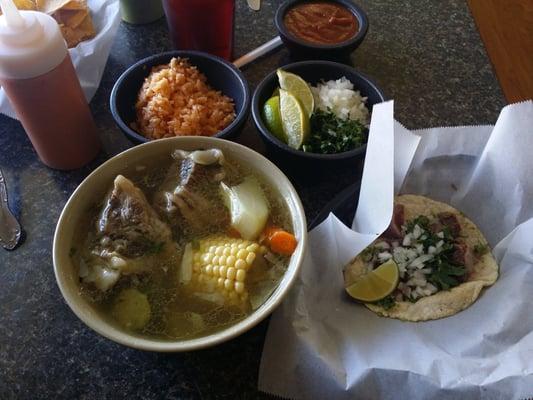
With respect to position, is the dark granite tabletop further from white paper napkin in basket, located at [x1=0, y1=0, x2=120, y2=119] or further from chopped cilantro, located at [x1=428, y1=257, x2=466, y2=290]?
chopped cilantro, located at [x1=428, y1=257, x2=466, y2=290]

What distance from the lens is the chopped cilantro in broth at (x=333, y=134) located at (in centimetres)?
106

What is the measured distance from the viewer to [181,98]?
1.12m

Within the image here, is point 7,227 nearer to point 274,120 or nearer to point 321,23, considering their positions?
point 274,120

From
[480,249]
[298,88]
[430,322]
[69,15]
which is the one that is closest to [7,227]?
[69,15]

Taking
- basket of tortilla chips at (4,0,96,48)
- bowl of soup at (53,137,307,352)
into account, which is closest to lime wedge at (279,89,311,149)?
bowl of soup at (53,137,307,352)

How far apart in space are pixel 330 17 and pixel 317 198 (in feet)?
1.82

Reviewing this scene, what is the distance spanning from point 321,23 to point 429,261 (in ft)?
2.29

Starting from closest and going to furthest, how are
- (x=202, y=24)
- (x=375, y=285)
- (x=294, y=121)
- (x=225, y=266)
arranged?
(x=225, y=266)
(x=375, y=285)
(x=294, y=121)
(x=202, y=24)

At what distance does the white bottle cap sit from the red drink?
1.19ft

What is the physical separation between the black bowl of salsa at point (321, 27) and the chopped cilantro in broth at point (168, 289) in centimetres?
50

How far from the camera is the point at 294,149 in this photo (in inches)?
40.3

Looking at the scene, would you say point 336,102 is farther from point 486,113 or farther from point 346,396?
point 346,396

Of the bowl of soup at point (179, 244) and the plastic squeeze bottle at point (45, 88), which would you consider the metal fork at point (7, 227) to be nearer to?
the plastic squeeze bottle at point (45, 88)

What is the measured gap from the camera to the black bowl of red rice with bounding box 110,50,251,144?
3.52ft
